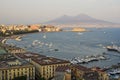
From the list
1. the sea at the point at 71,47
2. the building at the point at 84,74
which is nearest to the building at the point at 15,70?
the building at the point at 84,74

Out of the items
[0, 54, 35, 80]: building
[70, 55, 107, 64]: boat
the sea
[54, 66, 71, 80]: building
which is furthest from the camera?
the sea

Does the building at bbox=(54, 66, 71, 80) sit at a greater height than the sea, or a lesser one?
greater

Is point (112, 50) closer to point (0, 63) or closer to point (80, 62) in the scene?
point (80, 62)

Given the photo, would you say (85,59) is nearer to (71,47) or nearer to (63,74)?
(63,74)

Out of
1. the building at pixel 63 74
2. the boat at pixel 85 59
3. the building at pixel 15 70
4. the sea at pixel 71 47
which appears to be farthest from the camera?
the sea at pixel 71 47

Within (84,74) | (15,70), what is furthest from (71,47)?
(84,74)

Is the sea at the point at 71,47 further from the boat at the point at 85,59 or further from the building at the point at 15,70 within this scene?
the building at the point at 15,70

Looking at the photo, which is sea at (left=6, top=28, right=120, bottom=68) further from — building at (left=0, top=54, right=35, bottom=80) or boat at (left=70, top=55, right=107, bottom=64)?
building at (left=0, top=54, right=35, bottom=80)

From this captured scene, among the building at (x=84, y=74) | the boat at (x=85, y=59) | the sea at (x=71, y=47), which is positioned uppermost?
the building at (x=84, y=74)

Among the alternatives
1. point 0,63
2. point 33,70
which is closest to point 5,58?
point 0,63

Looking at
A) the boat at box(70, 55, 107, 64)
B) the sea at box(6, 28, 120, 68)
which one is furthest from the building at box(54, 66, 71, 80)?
the boat at box(70, 55, 107, 64)

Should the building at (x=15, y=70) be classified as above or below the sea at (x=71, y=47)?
above
